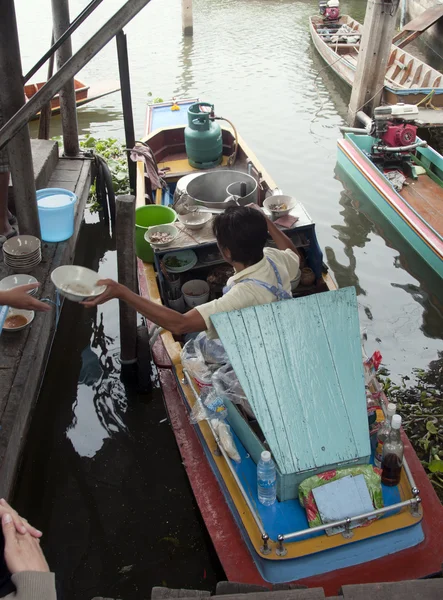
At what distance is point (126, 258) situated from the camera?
5180 mm

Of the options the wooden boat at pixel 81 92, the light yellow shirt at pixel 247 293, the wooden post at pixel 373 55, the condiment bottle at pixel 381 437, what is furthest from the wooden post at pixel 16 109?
the wooden post at pixel 373 55

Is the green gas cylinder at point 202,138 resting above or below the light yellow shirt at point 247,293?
below

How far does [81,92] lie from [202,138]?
7.28 m

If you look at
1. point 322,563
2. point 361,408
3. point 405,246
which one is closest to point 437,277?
point 405,246

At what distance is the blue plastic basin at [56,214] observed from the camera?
636 centimetres

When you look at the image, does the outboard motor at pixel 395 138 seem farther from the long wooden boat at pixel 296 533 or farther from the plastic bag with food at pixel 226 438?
the plastic bag with food at pixel 226 438

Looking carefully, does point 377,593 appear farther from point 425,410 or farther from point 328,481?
point 425,410

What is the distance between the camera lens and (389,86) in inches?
458

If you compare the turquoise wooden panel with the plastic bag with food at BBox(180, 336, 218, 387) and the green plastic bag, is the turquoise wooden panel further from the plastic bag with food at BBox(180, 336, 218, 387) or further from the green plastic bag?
the plastic bag with food at BBox(180, 336, 218, 387)

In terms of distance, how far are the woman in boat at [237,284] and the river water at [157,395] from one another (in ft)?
7.32

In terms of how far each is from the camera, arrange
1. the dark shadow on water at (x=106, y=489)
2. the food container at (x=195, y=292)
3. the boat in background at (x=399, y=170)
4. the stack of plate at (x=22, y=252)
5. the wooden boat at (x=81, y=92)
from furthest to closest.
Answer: the wooden boat at (x=81, y=92), the boat in background at (x=399, y=170), the stack of plate at (x=22, y=252), the food container at (x=195, y=292), the dark shadow on water at (x=106, y=489)

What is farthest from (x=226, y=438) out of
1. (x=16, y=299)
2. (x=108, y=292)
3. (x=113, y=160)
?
(x=113, y=160)

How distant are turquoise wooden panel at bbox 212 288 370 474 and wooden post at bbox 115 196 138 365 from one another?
215 cm

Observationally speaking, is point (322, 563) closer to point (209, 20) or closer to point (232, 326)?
point (232, 326)
